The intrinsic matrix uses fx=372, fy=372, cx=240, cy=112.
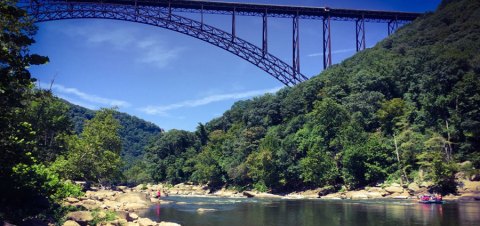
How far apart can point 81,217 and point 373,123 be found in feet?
155

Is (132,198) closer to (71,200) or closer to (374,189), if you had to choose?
(71,200)

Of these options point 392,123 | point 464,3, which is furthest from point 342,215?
point 464,3

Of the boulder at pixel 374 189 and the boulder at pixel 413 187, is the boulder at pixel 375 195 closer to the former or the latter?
the boulder at pixel 374 189

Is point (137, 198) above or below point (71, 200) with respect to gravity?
below

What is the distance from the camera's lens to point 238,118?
95.4 m

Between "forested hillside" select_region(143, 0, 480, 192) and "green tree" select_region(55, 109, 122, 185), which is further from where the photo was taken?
"green tree" select_region(55, 109, 122, 185)

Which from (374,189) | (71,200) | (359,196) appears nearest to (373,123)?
(374,189)

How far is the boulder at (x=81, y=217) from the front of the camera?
1817 centimetres

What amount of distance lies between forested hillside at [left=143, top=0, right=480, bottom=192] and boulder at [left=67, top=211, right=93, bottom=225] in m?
32.1

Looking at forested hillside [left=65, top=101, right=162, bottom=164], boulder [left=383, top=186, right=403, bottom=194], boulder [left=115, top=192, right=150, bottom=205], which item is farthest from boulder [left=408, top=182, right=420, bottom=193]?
forested hillside [left=65, top=101, right=162, bottom=164]

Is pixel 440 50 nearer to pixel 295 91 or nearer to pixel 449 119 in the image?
pixel 449 119

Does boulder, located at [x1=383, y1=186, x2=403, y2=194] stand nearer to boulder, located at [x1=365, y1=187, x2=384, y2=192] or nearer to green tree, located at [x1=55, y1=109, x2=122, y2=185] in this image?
boulder, located at [x1=365, y1=187, x2=384, y2=192]

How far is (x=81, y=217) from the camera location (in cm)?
1861

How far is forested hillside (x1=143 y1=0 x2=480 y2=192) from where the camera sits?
40.9 metres
